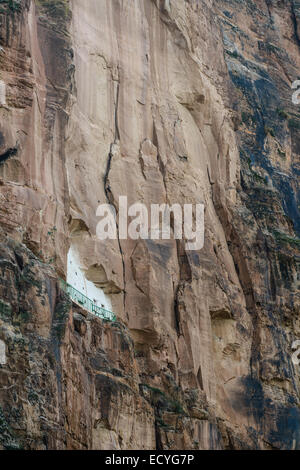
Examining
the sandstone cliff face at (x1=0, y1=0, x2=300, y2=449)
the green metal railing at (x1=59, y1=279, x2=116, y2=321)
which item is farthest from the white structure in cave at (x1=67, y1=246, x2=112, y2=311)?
the sandstone cliff face at (x1=0, y1=0, x2=300, y2=449)

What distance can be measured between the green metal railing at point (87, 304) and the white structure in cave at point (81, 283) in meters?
0.24

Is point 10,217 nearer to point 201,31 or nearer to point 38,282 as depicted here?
point 38,282

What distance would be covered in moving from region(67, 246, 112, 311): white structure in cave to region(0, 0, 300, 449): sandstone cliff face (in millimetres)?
381

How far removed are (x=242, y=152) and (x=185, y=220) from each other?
8.39m

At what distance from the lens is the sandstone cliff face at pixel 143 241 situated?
41.6m

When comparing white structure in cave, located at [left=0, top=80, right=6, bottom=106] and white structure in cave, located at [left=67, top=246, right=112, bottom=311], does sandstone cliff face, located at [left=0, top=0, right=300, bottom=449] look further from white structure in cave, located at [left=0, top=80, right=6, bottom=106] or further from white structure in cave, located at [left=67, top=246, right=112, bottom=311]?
white structure in cave, located at [left=67, top=246, right=112, bottom=311]

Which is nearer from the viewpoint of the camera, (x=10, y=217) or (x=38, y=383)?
(x=38, y=383)

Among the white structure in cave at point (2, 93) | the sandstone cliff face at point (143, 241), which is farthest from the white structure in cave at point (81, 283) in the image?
the white structure in cave at point (2, 93)

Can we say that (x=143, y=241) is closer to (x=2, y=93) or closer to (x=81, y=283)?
(x=81, y=283)

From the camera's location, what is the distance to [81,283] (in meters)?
46.8

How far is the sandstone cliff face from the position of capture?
4156 cm

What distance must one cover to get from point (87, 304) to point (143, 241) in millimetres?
4578

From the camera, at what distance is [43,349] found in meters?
40.2

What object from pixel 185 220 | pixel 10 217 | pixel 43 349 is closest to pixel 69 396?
pixel 43 349
